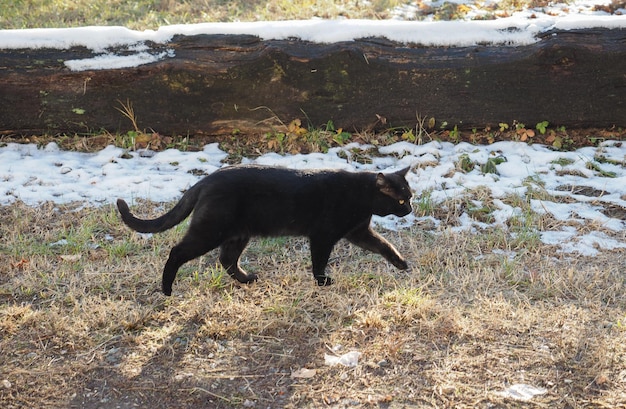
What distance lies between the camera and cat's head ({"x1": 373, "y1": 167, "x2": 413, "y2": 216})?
200 inches

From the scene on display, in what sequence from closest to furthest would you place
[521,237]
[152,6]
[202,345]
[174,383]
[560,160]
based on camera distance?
1. [174,383]
2. [202,345]
3. [521,237]
4. [560,160]
5. [152,6]

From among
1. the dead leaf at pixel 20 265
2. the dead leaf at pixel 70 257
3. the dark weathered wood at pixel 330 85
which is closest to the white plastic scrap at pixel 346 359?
the dead leaf at pixel 70 257

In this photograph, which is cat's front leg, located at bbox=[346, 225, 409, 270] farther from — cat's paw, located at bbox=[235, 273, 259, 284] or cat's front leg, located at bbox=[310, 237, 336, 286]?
cat's paw, located at bbox=[235, 273, 259, 284]

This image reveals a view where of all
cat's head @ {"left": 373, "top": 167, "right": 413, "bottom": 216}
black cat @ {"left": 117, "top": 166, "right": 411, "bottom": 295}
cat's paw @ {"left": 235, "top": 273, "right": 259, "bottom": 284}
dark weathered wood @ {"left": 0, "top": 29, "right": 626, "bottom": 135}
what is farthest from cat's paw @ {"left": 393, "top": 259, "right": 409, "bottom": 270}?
dark weathered wood @ {"left": 0, "top": 29, "right": 626, "bottom": 135}

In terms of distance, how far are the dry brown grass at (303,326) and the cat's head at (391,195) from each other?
0.46 metres

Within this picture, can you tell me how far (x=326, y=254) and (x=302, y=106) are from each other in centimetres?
277

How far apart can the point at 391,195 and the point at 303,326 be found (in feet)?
3.94

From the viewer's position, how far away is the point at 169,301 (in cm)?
478

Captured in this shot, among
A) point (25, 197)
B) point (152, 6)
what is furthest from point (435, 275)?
point (152, 6)

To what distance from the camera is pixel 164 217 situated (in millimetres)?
4754

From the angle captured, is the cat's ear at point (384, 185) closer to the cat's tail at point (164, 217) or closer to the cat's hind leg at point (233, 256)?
the cat's hind leg at point (233, 256)

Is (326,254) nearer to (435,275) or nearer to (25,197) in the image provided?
(435,275)

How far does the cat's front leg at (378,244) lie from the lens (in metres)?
5.17

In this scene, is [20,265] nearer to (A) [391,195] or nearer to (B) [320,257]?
(B) [320,257]
